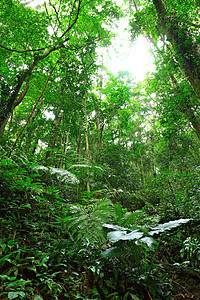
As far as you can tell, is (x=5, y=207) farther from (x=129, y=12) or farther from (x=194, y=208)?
(x=129, y=12)

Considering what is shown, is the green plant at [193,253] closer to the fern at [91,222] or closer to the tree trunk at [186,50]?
the fern at [91,222]

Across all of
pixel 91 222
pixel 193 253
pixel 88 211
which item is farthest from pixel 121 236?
pixel 193 253

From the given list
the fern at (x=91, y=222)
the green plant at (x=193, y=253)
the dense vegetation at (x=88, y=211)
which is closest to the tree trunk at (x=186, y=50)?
the dense vegetation at (x=88, y=211)

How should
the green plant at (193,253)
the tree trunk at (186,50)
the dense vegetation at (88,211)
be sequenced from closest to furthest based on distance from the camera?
the dense vegetation at (88,211) → the green plant at (193,253) → the tree trunk at (186,50)

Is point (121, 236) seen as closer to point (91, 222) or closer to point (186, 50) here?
point (91, 222)

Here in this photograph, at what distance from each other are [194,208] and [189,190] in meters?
0.64

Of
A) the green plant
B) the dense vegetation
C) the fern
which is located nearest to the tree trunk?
the dense vegetation

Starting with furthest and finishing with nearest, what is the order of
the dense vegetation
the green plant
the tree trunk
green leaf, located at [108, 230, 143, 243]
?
the tree trunk < the green plant < the dense vegetation < green leaf, located at [108, 230, 143, 243]

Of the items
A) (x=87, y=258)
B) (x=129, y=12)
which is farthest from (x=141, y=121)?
(x=87, y=258)

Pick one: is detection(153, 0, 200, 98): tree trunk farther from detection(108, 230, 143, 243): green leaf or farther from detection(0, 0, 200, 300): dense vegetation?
detection(108, 230, 143, 243): green leaf

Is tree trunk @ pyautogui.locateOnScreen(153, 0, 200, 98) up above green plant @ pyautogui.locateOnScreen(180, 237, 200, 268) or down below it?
above

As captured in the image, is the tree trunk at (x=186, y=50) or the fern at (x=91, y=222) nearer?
the fern at (x=91, y=222)

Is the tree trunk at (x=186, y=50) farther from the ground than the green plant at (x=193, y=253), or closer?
farther from the ground

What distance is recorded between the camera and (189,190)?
11.7ft
